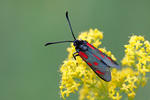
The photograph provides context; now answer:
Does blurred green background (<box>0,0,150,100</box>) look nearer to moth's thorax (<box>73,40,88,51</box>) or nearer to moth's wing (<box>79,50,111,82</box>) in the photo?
moth's thorax (<box>73,40,88,51</box>)

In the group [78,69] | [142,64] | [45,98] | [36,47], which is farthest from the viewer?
[36,47]

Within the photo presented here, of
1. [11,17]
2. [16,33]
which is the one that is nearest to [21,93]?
[16,33]

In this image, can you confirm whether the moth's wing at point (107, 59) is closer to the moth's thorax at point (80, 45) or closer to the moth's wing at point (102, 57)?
the moth's wing at point (102, 57)

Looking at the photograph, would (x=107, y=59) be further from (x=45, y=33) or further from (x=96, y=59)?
(x=45, y=33)

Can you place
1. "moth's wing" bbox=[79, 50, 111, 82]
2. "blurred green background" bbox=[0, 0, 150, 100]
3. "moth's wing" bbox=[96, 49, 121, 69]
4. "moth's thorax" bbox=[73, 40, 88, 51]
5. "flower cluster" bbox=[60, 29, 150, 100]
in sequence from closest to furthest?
"moth's wing" bbox=[79, 50, 111, 82], "moth's wing" bbox=[96, 49, 121, 69], "flower cluster" bbox=[60, 29, 150, 100], "moth's thorax" bbox=[73, 40, 88, 51], "blurred green background" bbox=[0, 0, 150, 100]

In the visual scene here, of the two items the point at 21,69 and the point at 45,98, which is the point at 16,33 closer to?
the point at 21,69

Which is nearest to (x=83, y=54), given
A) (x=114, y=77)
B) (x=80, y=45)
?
(x=80, y=45)

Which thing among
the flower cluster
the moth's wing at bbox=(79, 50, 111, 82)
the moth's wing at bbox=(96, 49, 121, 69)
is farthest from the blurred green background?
the moth's wing at bbox=(79, 50, 111, 82)
